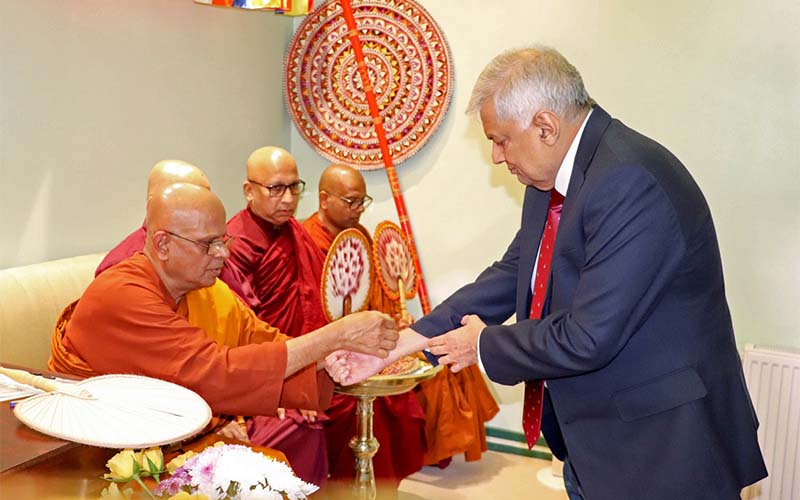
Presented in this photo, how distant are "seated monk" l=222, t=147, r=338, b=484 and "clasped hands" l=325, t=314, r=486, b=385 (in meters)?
0.93

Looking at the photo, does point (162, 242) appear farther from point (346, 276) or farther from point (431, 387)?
point (431, 387)

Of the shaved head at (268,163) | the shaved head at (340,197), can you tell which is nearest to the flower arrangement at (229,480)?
the shaved head at (268,163)

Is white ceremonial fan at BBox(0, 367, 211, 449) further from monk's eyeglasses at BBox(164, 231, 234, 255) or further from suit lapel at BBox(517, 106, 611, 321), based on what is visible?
suit lapel at BBox(517, 106, 611, 321)

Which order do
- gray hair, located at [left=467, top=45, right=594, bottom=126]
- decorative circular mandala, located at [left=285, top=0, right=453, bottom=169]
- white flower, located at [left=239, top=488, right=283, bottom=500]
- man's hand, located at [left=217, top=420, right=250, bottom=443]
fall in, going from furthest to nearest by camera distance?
decorative circular mandala, located at [left=285, top=0, right=453, bottom=169] < man's hand, located at [left=217, top=420, right=250, bottom=443] < gray hair, located at [left=467, top=45, right=594, bottom=126] < white flower, located at [left=239, top=488, right=283, bottom=500]

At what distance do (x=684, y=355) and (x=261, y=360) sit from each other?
1073mm

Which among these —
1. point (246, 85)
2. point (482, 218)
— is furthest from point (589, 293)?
point (246, 85)

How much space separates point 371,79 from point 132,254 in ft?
6.89

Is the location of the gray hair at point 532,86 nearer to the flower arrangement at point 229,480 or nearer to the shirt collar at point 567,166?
the shirt collar at point 567,166

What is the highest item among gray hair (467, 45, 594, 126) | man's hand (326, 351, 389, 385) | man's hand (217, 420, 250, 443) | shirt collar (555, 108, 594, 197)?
gray hair (467, 45, 594, 126)


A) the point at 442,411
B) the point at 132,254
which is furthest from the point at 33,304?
the point at 442,411

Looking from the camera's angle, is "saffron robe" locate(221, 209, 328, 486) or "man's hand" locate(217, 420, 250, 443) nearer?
"man's hand" locate(217, 420, 250, 443)

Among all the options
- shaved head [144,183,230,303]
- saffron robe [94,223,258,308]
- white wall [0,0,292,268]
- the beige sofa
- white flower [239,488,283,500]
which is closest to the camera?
white flower [239,488,283,500]

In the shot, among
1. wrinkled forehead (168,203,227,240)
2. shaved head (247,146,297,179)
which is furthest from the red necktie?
shaved head (247,146,297,179)

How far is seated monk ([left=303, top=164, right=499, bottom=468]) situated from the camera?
4.00m
